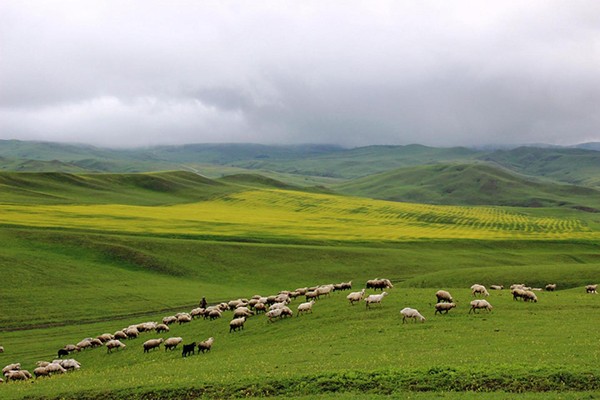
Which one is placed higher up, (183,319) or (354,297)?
(354,297)

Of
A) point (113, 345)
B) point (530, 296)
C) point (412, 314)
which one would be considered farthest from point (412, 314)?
point (113, 345)

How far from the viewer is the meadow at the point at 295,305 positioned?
21.9 meters

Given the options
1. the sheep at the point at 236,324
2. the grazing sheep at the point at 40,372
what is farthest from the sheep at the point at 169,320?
the grazing sheep at the point at 40,372

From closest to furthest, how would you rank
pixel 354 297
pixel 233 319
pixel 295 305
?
pixel 354 297 < pixel 233 319 < pixel 295 305

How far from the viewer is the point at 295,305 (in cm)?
4247

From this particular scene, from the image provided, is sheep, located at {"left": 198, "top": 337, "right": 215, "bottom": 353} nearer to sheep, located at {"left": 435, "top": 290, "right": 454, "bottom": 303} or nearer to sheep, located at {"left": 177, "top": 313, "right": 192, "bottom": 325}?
sheep, located at {"left": 177, "top": 313, "right": 192, "bottom": 325}

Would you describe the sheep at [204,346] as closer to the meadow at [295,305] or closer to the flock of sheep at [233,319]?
the flock of sheep at [233,319]

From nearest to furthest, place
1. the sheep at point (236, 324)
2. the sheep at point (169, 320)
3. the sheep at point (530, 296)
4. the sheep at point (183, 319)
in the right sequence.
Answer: the sheep at point (236, 324) < the sheep at point (530, 296) < the sheep at point (183, 319) < the sheep at point (169, 320)

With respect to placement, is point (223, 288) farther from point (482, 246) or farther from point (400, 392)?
point (482, 246)

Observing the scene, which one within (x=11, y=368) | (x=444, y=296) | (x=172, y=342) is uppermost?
(x=444, y=296)

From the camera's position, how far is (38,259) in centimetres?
6938

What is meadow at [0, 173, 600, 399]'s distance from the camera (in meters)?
21.9

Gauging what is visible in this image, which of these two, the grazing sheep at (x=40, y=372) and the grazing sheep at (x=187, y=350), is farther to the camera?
the grazing sheep at (x=187, y=350)

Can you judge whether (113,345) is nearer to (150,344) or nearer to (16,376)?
(150,344)
